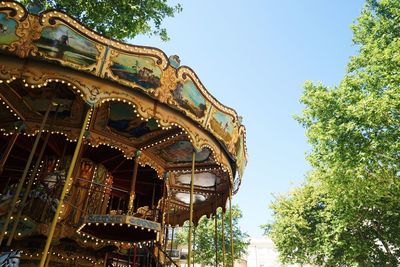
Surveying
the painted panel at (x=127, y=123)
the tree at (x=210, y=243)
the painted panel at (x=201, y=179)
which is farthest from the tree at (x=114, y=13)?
the tree at (x=210, y=243)

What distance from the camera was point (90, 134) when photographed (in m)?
8.98

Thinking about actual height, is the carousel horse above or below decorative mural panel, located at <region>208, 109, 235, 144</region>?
below

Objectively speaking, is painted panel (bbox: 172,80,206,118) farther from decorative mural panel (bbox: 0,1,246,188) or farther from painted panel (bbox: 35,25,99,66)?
painted panel (bbox: 35,25,99,66)

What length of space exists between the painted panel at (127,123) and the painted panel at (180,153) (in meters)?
1.04

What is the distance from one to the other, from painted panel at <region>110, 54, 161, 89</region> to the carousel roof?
21mm

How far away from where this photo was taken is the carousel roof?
234 inches

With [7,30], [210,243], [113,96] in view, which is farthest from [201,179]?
[210,243]

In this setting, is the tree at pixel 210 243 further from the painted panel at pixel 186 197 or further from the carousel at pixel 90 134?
the carousel at pixel 90 134

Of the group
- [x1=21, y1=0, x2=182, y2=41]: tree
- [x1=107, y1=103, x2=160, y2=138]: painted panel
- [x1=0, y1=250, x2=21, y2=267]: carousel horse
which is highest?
[x1=21, y1=0, x2=182, y2=41]: tree

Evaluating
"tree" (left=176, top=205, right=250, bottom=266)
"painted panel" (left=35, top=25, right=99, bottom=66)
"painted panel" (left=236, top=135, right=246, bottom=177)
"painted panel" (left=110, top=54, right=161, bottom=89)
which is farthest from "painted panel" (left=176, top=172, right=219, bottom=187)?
"tree" (left=176, top=205, right=250, bottom=266)

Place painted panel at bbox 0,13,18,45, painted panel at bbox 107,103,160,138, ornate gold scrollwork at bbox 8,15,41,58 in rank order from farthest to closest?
painted panel at bbox 107,103,160,138
ornate gold scrollwork at bbox 8,15,41,58
painted panel at bbox 0,13,18,45

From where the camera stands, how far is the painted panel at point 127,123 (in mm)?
8305

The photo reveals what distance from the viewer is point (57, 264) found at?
8445mm

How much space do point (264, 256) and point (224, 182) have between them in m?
52.3
